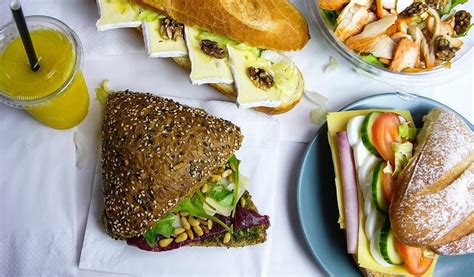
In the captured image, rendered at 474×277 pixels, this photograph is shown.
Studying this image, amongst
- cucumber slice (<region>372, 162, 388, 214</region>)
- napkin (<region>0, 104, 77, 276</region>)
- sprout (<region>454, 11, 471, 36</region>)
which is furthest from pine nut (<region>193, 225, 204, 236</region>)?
sprout (<region>454, 11, 471, 36</region>)

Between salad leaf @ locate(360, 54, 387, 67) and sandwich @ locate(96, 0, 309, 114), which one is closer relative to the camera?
sandwich @ locate(96, 0, 309, 114)

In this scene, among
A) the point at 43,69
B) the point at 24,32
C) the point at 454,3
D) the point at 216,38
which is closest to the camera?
the point at 24,32

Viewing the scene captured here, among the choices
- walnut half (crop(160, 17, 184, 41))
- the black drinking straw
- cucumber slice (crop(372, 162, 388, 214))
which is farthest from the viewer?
walnut half (crop(160, 17, 184, 41))

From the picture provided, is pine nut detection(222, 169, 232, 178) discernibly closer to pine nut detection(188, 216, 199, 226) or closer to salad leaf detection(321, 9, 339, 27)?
pine nut detection(188, 216, 199, 226)

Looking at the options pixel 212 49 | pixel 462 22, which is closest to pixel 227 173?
pixel 212 49

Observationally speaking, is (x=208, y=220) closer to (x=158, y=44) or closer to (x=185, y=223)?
(x=185, y=223)

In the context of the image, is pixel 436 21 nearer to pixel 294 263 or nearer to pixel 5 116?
pixel 294 263
